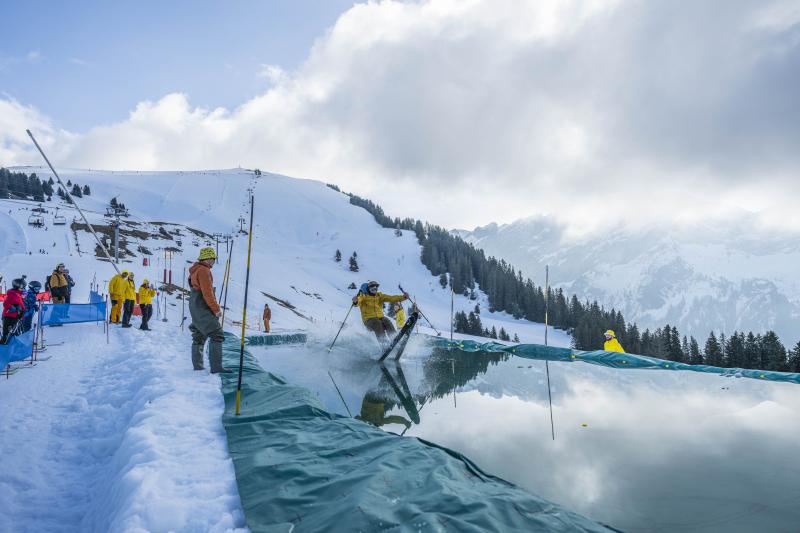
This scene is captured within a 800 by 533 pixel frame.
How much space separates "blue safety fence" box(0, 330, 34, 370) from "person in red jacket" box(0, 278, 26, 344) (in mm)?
1452

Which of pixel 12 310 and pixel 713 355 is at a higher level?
pixel 12 310

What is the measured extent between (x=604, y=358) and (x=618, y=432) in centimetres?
931

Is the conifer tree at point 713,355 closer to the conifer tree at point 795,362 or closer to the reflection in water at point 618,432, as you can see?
the conifer tree at point 795,362

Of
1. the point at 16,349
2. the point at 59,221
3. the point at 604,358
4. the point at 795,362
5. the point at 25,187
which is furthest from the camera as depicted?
the point at 25,187

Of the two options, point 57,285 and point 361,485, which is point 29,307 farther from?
point 361,485

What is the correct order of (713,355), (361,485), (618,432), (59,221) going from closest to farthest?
(361,485), (618,432), (713,355), (59,221)

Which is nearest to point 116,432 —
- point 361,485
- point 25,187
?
point 361,485

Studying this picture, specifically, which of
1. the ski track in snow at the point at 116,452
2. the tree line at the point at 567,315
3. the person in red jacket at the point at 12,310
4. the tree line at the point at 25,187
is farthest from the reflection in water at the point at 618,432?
the tree line at the point at 25,187

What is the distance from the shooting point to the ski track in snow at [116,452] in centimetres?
350

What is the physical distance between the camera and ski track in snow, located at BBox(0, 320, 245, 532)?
11.5 ft

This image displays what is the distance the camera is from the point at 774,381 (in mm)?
11742

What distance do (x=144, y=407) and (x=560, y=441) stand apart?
5.70 meters

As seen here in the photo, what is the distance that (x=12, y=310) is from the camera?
36.1 feet

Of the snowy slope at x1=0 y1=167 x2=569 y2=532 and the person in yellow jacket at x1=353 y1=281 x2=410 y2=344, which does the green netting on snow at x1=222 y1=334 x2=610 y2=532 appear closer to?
the snowy slope at x1=0 y1=167 x2=569 y2=532
